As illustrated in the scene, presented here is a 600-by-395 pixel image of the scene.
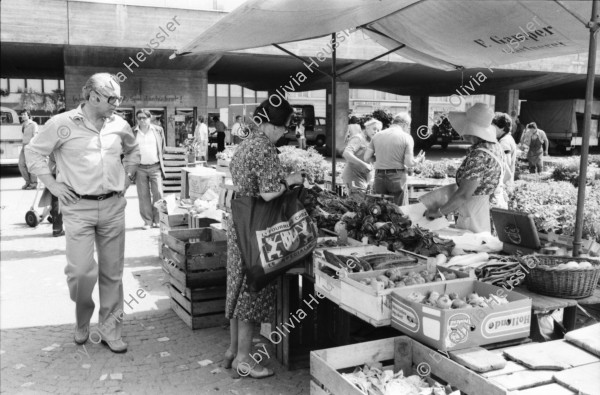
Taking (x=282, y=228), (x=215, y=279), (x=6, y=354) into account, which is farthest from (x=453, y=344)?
(x=6, y=354)

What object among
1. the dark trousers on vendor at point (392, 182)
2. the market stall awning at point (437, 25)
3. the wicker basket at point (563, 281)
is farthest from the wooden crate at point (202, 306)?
the dark trousers on vendor at point (392, 182)

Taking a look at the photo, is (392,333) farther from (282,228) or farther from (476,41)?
(476,41)

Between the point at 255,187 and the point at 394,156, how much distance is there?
3948 millimetres

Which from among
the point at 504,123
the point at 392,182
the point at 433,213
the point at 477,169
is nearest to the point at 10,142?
the point at 392,182

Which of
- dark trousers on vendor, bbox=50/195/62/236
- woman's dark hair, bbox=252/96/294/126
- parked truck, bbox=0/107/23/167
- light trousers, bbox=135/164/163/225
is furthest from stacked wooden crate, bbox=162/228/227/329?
parked truck, bbox=0/107/23/167

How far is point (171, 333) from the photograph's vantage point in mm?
5145

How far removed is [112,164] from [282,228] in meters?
1.58

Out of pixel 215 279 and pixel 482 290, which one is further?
pixel 215 279

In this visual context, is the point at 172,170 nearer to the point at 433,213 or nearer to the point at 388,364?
the point at 433,213

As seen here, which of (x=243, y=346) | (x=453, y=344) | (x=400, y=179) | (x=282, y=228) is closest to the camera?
(x=453, y=344)

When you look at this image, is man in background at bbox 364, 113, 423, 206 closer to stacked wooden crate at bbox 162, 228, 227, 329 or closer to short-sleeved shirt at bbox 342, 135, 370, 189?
short-sleeved shirt at bbox 342, 135, 370, 189

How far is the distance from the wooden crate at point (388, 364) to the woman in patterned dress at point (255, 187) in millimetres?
1192

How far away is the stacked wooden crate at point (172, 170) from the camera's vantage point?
42.2 ft

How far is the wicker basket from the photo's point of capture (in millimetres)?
3164
